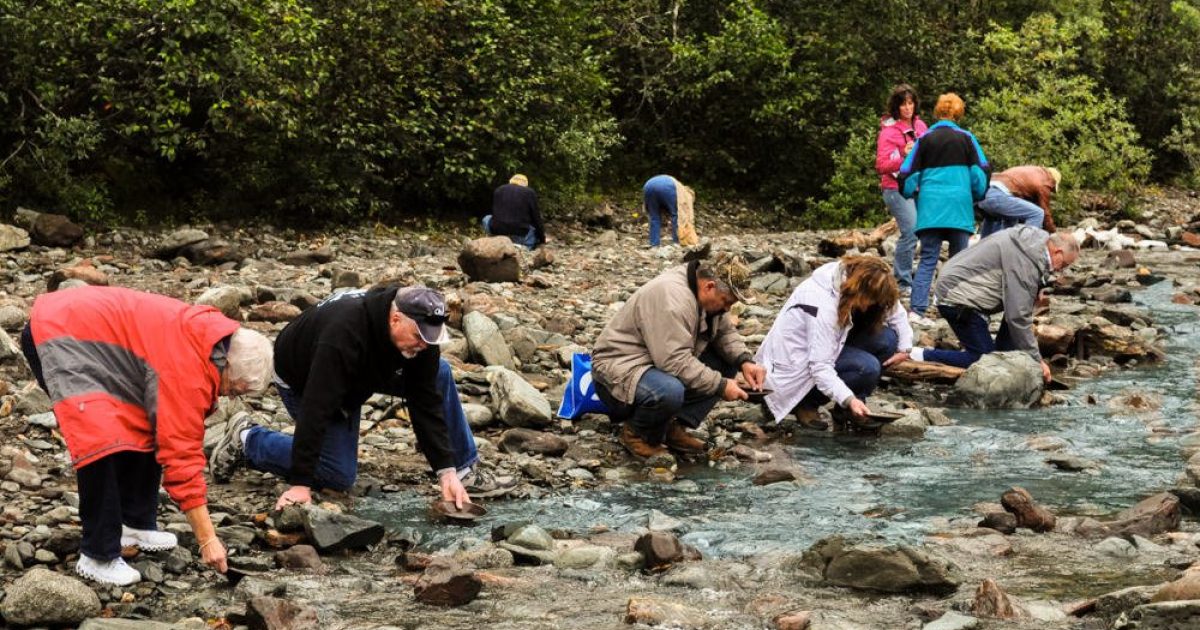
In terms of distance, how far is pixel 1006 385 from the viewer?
9891 millimetres

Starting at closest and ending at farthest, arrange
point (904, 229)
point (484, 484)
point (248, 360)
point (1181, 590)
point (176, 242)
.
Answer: point (1181, 590)
point (248, 360)
point (484, 484)
point (904, 229)
point (176, 242)

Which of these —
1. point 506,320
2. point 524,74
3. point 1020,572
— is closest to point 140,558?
point 1020,572

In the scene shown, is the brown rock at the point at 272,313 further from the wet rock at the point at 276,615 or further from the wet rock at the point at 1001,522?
the wet rock at the point at 1001,522

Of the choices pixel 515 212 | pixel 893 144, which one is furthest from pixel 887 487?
pixel 515 212

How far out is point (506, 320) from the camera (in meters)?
11.8

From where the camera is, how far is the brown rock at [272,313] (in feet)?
37.1

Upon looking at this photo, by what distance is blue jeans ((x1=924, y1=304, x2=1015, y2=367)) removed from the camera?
10312 mm

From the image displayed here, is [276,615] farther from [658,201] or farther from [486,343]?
[658,201]

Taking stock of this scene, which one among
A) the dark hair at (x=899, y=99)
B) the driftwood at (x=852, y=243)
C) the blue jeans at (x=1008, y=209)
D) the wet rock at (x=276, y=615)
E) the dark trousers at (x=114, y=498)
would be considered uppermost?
the dark hair at (x=899, y=99)

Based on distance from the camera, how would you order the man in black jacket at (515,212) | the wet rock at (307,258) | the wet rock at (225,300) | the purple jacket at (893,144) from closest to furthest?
the wet rock at (225,300)
the purple jacket at (893,144)
the wet rock at (307,258)
the man in black jacket at (515,212)

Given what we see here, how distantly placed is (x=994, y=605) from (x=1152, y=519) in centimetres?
177

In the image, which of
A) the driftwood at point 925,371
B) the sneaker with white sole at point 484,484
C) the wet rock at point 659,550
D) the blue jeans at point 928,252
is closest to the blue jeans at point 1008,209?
the blue jeans at point 928,252

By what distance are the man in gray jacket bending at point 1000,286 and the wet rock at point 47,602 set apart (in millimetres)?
7180

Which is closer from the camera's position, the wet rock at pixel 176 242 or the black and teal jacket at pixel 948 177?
the black and teal jacket at pixel 948 177
